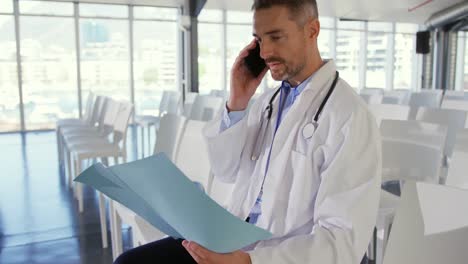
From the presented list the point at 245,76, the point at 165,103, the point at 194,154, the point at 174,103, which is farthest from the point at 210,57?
the point at 245,76

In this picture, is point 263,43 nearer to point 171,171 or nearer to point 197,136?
point 171,171

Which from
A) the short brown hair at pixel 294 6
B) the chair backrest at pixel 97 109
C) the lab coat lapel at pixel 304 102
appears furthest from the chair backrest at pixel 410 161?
the chair backrest at pixel 97 109

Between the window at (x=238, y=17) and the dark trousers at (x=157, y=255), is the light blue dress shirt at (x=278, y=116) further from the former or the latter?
the window at (x=238, y=17)

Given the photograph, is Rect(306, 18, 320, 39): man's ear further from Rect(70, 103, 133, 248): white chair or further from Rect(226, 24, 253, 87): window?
Rect(226, 24, 253, 87): window

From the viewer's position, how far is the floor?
3006mm

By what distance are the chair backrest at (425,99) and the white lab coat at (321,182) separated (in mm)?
4876

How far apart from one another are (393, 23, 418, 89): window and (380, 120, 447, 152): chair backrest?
Result: 11.8 metres

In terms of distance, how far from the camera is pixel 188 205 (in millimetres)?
1079

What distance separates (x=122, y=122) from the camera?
4344 millimetres

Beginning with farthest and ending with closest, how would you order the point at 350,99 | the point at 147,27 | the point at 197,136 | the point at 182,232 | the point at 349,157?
1. the point at 147,27
2. the point at 197,136
3. the point at 350,99
4. the point at 349,157
5. the point at 182,232

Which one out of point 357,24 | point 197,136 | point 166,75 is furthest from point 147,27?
point 197,136

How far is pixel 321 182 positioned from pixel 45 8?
969 cm

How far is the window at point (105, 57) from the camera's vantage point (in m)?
9.89

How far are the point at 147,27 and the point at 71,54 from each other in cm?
187
